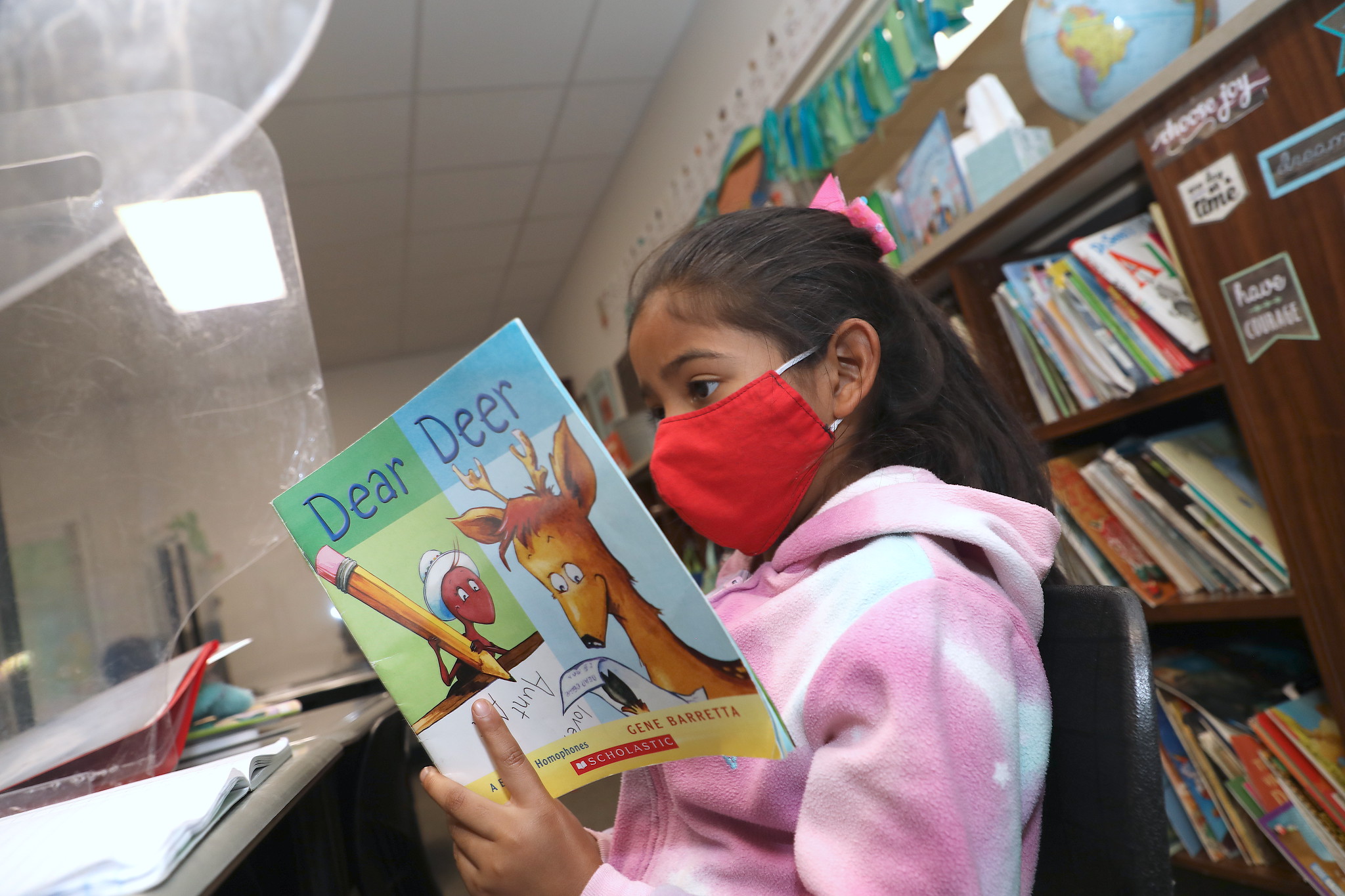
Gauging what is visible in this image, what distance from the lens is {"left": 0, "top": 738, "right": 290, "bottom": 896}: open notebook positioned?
1.26ft

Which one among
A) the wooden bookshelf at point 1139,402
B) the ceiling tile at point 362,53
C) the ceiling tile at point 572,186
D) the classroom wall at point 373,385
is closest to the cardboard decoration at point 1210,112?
the wooden bookshelf at point 1139,402

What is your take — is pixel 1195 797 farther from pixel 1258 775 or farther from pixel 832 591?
pixel 832 591

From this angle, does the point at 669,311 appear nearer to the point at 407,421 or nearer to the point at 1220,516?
the point at 407,421

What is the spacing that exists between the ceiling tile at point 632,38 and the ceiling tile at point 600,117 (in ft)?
0.21

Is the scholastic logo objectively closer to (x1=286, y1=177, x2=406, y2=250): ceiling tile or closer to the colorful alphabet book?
the colorful alphabet book

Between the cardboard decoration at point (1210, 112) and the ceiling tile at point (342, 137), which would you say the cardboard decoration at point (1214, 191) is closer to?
the cardboard decoration at point (1210, 112)

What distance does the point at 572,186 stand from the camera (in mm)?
3568

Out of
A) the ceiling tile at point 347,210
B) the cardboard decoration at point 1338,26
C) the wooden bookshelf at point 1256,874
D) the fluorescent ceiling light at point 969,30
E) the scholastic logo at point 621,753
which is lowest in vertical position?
the wooden bookshelf at point 1256,874

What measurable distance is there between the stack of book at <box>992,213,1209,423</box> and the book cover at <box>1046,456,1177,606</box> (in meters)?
0.10

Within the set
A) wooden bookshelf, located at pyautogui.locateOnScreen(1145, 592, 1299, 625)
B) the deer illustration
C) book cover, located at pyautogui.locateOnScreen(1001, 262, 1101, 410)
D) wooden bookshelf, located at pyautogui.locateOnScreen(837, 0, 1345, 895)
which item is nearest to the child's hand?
the deer illustration

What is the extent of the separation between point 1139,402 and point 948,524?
2.68ft

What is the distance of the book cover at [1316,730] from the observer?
0.99 meters

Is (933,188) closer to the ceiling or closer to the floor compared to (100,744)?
closer to the ceiling

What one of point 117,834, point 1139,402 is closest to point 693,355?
point 117,834
